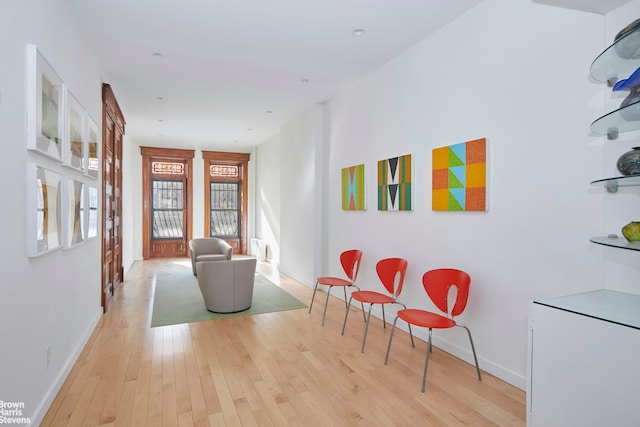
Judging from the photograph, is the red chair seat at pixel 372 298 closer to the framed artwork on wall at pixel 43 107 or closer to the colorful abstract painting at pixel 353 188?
the colorful abstract painting at pixel 353 188

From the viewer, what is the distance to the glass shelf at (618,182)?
172 cm

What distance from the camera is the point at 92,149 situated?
3.69m

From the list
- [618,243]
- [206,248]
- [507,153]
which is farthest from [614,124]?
[206,248]

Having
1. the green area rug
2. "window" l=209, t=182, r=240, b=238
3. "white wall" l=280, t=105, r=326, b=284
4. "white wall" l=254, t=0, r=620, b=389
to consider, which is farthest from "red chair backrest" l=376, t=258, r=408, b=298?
"window" l=209, t=182, r=240, b=238

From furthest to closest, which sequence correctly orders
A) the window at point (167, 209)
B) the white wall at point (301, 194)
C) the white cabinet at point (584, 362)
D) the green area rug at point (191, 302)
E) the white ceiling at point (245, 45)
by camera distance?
the window at point (167, 209)
the white wall at point (301, 194)
the green area rug at point (191, 302)
the white ceiling at point (245, 45)
the white cabinet at point (584, 362)

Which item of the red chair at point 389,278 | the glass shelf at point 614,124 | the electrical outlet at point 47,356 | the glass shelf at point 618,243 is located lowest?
the electrical outlet at point 47,356

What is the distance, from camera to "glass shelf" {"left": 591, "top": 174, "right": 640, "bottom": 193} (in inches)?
67.6

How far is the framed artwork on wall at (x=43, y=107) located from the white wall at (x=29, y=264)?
5cm

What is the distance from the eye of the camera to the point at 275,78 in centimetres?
462

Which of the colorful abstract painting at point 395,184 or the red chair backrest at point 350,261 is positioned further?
the red chair backrest at point 350,261

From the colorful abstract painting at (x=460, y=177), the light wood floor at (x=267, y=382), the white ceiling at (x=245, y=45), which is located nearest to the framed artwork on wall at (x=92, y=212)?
the light wood floor at (x=267, y=382)

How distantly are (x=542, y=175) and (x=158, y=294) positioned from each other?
522cm

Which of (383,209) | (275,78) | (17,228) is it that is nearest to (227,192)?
(275,78)

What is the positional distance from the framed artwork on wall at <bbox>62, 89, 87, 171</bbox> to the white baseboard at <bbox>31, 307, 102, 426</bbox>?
5.12 ft
